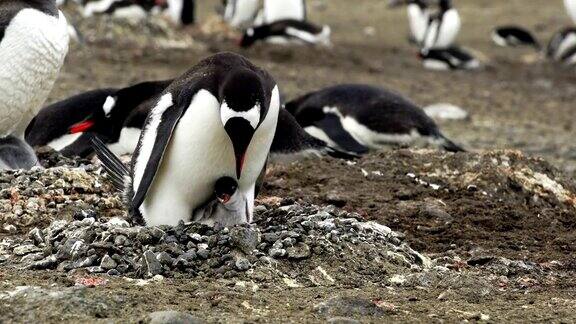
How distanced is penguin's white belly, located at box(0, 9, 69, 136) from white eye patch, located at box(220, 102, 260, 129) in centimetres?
202

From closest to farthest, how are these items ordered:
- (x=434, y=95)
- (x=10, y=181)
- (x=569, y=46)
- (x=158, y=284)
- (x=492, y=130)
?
1. (x=158, y=284)
2. (x=10, y=181)
3. (x=492, y=130)
4. (x=434, y=95)
5. (x=569, y=46)

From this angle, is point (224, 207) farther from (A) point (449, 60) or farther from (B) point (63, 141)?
(A) point (449, 60)

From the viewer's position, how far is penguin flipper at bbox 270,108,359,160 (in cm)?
715

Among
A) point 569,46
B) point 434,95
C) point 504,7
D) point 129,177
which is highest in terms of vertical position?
point 129,177

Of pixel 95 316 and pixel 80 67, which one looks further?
pixel 80 67

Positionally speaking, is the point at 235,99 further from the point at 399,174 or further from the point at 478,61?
the point at 478,61

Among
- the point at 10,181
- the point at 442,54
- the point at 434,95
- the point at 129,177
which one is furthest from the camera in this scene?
the point at 442,54

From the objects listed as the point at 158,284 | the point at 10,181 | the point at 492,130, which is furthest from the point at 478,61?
the point at 158,284

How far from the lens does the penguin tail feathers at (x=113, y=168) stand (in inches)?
210

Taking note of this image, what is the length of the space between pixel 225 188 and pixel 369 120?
3795mm

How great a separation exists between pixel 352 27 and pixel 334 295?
1851 centimetres

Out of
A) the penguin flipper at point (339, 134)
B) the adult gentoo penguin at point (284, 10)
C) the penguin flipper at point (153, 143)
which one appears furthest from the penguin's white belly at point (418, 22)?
the penguin flipper at point (153, 143)

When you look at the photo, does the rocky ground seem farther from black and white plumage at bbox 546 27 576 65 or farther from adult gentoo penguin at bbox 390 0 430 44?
adult gentoo penguin at bbox 390 0 430 44

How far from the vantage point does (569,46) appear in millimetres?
18922
